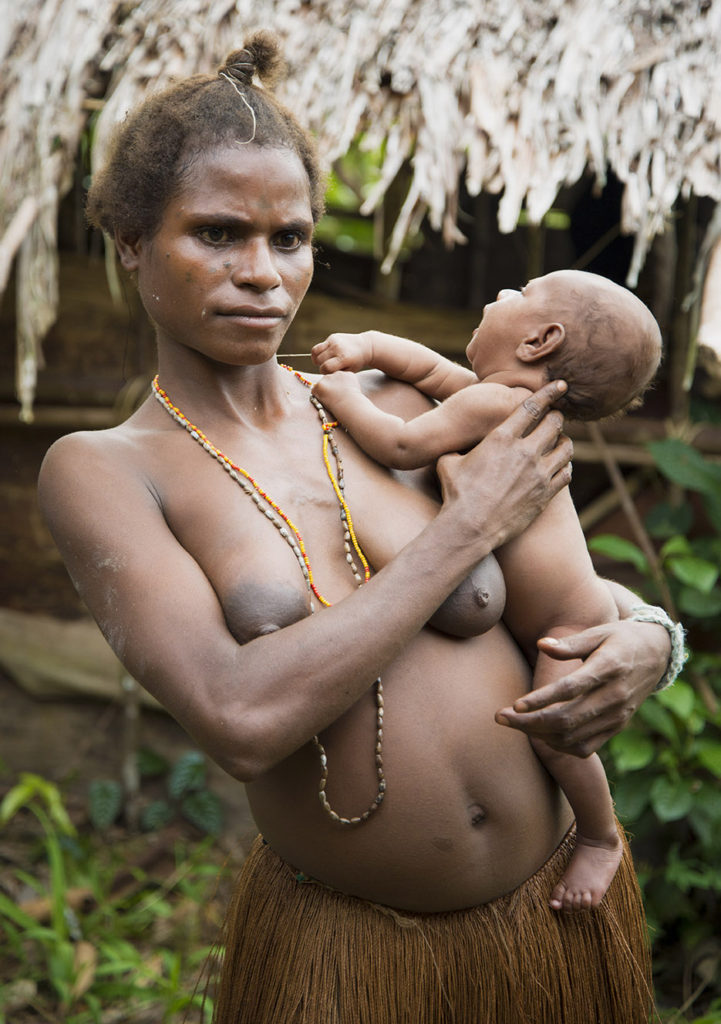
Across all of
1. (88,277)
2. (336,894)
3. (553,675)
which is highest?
(553,675)

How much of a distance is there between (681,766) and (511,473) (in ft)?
7.48

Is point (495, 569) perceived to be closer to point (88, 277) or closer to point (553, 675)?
point (553, 675)

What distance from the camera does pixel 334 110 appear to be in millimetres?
3354

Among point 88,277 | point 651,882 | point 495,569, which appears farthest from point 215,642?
point 88,277

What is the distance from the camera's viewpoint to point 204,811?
451cm

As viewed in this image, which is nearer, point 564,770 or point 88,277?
point 564,770

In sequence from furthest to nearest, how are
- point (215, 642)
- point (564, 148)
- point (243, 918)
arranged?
point (564, 148)
point (243, 918)
point (215, 642)

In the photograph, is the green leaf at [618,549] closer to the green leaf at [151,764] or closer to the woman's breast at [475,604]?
the woman's breast at [475,604]

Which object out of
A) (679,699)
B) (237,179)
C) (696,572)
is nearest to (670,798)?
(679,699)

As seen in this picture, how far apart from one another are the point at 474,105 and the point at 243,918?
2.47m

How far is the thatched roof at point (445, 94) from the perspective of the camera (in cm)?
323

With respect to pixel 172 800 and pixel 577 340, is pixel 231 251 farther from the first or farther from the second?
pixel 172 800

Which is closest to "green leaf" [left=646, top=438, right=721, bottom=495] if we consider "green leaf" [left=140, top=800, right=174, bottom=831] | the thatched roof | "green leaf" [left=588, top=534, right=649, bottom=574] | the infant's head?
"green leaf" [left=588, top=534, right=649, bottom=574]

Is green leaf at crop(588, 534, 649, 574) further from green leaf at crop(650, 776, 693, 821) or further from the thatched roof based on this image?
the thatched roof
